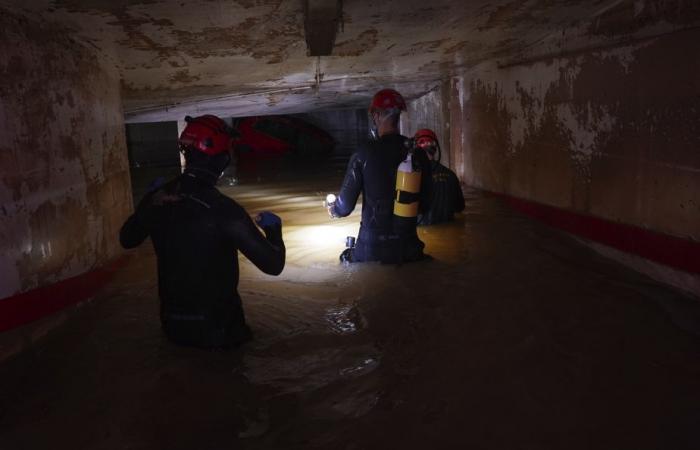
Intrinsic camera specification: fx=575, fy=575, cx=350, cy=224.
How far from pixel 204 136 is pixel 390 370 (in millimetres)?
1815

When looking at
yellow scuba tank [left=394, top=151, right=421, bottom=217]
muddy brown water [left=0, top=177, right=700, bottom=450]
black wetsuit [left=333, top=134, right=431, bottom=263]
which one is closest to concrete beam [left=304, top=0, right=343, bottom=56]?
black wetsuit [left=333, top=134, right=431, bottom=263]

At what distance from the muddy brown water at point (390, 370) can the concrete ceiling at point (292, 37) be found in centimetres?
229

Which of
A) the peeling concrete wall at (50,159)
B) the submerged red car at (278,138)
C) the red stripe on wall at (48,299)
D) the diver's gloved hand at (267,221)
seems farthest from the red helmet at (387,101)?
the submerged red car at (278,138)

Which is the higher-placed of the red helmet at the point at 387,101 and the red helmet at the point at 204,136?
the red helmet at the point at 387,101

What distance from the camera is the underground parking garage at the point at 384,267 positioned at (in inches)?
119

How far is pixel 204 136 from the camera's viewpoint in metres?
3.46

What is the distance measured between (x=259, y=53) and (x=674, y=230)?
14.4 feet

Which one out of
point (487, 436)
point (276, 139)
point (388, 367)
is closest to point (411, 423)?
point (487, 436)

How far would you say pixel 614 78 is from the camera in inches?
212

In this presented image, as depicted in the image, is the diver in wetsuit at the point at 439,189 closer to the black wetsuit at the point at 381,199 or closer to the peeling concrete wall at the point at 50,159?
the black wetsuit at the point at 381,199

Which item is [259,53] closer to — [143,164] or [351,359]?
[351,359]

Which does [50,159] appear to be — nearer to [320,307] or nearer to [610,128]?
[320,307]

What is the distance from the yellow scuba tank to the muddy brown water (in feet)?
2.05

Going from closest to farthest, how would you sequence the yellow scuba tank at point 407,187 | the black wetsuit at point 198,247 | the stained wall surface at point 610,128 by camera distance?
1. the black wetsuit at point 198,247
2. the stained wall surface at point 610,128
3. the yellow scuba tank at point 407,187
